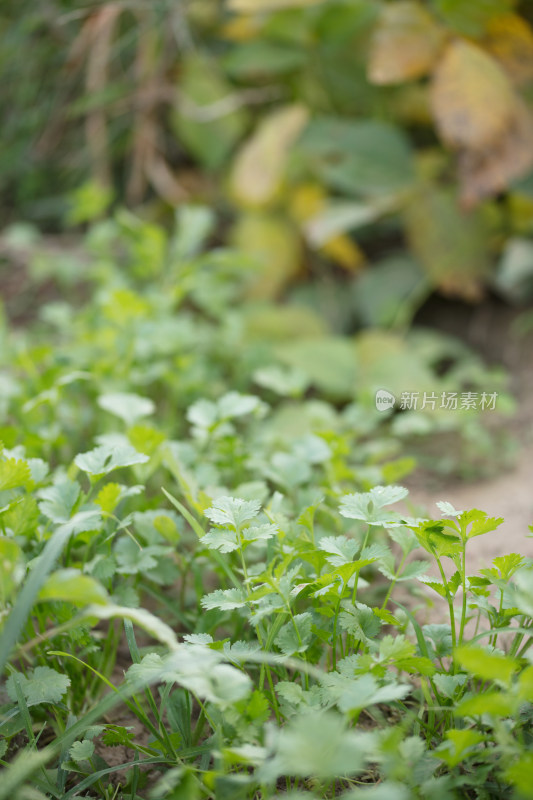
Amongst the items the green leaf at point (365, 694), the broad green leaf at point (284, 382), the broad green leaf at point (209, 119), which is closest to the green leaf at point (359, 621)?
the green leaf at point (365, 694)

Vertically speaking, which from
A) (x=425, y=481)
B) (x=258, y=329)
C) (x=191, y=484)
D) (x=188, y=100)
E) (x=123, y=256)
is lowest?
(x=425, y=481)

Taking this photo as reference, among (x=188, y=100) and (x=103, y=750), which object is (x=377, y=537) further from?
(x=188, y=100)

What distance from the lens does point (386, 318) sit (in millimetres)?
1854

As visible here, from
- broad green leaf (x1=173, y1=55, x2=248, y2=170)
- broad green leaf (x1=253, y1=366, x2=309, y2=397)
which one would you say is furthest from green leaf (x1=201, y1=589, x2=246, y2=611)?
broad green leaf (x1=173, y1=55, x2=248, y2=170)

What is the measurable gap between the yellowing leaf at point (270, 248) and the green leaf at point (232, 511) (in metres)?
1.31

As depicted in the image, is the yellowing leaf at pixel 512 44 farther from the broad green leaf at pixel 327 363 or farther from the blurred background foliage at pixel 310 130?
the broad green leaf at pixel 327 363

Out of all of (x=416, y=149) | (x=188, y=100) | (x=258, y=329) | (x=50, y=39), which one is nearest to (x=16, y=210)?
(x=50, y=39)

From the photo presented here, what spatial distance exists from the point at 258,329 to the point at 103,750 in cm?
121

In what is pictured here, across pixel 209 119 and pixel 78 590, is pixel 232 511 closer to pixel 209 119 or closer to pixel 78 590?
pixel 78 590

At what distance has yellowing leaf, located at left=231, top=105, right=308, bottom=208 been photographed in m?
1.94

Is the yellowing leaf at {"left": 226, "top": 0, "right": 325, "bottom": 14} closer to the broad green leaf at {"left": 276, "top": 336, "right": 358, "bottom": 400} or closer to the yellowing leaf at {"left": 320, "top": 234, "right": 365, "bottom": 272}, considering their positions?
the yellowing leaf at {"left": 320, "top": 234, "right": 365, "bottom": 272}

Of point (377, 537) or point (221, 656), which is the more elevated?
point (221, 656)

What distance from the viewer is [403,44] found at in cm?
169

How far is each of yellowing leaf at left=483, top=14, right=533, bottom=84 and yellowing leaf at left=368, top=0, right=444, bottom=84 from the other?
0.46 feet
